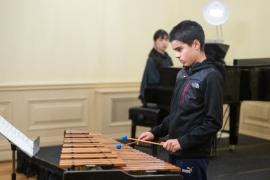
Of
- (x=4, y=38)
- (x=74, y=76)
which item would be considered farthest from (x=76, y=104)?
(x=4, y=38)

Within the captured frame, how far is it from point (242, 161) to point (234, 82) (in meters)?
1.05

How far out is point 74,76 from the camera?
6207 millimetres

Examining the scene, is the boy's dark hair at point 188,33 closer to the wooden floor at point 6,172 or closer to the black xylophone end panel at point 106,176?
the black xylophone end panel at point 106,176

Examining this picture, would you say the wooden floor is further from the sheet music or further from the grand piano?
the sheet music

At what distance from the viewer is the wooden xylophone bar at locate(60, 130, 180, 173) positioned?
2.14 m

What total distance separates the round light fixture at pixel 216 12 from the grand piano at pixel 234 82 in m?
1.25

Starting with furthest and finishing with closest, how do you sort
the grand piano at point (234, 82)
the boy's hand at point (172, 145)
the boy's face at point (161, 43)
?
the boy's face at point (161, 43) < the grand piano at point (234, 82) < the boy's hand at point (172, 145)

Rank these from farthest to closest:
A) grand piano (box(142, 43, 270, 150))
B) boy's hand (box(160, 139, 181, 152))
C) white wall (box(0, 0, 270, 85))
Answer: white wall (box(0, 0, 270, 85)) < grand piano (box(142, 43, 270, 150)) < boy's hand (box(160, 139, 181, 152))

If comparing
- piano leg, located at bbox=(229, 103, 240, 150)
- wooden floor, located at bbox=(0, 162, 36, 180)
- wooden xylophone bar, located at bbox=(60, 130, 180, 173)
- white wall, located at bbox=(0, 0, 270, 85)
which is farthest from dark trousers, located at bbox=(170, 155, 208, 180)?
white wall, located at bbox=(0, 0, 270, 85)

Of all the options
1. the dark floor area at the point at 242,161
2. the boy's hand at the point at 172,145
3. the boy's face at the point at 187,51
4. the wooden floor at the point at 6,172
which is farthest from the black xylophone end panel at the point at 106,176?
the wooden floor at the point at 6,172

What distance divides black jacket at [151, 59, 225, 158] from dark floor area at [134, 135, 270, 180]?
2.48 metres

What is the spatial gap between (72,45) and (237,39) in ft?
9.81

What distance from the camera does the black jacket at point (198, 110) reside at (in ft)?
8.15

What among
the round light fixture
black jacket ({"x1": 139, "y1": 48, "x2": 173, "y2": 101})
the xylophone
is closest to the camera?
the xylophone
